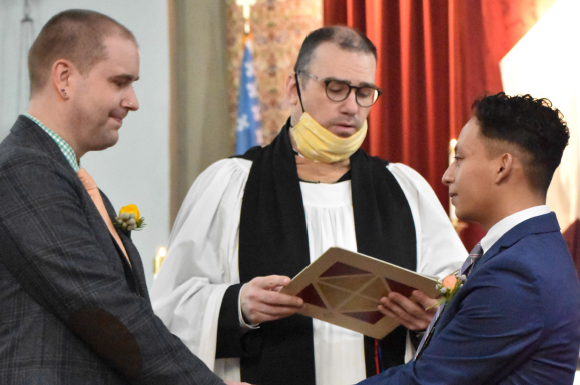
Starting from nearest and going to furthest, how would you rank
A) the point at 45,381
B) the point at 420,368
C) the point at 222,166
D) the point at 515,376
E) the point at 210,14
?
the point at 45,381
the point at 515,376
the point at 420,368
the point at 222,166
the point at 210,14

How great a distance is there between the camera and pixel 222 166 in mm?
2600

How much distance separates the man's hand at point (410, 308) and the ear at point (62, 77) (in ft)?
3.79

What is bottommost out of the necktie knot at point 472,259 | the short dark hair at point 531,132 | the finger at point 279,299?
the finger at point 279,299

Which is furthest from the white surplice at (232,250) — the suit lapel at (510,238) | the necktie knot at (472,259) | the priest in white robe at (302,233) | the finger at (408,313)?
the suit lapel at (510,238)

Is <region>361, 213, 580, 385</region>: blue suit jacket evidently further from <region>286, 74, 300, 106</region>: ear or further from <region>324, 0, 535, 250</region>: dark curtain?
<region>324, 0, 535, 250</region>: dark curtain

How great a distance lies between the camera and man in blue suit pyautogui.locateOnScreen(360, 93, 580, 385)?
1441mm

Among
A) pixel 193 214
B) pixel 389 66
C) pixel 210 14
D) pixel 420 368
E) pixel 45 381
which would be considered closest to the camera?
pixel 45 381

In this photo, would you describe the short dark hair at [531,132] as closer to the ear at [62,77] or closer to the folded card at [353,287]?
the folded card at [353,287]

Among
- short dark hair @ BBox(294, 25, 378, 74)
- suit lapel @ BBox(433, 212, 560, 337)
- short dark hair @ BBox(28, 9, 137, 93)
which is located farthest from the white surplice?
short dark hair @ BBox(28, 9, 137, 93)

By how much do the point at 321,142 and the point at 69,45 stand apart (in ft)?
4.01

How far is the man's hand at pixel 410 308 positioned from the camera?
2.03 metres

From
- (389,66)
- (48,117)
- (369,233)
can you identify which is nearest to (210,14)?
(389,66)

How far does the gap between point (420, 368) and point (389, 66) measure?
255 cm

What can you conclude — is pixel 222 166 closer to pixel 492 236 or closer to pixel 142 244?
pixel 492 236
